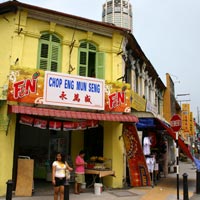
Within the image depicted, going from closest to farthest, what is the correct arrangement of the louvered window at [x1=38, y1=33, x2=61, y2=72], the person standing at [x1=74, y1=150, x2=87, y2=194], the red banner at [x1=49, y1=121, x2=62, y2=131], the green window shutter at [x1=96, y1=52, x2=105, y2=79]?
the person standing at [x1=74, y1=150, x2=87, y2=194]
the red banner at [x1=49, y1=121, x2=62, y2=131]
the louvered window at [x1=38, y1=33, x2=61, y2=72]
the green window shutter at [x1=96, y1=52, x2=105, y2=79]

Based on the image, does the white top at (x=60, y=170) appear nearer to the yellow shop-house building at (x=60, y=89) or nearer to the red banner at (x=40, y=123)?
the yellow shop-house building at (x=60, y=89)

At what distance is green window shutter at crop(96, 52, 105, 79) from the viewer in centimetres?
1173

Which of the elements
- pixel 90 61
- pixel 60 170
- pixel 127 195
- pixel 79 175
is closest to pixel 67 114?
pixel 79 175

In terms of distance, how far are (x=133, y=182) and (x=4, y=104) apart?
5.83 m

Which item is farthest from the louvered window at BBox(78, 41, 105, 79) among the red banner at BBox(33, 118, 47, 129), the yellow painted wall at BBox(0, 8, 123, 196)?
the red banner at BBox(33, 118, 47, 129)

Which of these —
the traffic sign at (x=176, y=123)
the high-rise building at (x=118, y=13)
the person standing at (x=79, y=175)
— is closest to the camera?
the traffic sign at (x=176, y=123)

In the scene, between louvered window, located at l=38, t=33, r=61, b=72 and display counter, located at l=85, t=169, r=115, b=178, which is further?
louvered window, located at l=38, t=33, r=61, b=72

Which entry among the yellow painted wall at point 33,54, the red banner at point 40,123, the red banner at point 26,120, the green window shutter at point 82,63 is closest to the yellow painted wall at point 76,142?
the yellow painted wall at point 33,54

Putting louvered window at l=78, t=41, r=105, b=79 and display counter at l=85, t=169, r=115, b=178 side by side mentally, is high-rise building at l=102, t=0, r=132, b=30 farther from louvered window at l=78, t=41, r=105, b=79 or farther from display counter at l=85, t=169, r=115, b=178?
display counter at l=85, t=169, r=115, b=178

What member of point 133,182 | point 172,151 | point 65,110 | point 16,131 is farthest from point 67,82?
point 172,151

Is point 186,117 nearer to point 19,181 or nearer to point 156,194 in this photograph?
point 156,194

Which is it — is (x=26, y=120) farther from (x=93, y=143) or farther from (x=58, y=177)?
(x=93, y=143)

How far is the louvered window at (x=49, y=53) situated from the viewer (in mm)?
10742

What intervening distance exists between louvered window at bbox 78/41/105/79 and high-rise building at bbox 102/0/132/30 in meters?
27.8
